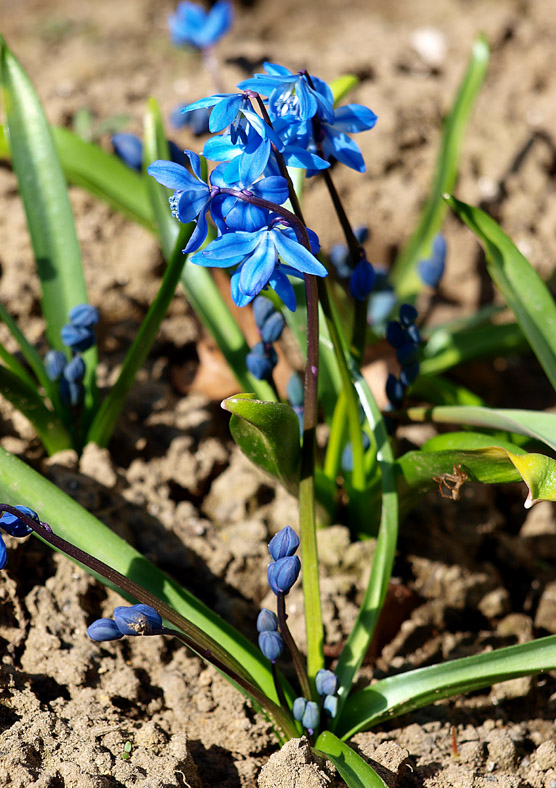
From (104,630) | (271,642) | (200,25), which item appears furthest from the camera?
(200,25)

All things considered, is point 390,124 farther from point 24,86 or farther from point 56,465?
point 56,465

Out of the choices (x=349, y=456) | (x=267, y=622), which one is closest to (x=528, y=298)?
(x=349, y=456)

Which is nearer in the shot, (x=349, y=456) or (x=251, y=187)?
(x=251, y=187)

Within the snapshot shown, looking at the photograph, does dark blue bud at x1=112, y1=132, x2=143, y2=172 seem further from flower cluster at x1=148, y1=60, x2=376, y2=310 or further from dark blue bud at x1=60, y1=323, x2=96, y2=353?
flower cluster at x1=148, y1=60, x2=376, y2=310

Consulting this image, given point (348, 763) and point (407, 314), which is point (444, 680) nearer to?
point (348, 763)

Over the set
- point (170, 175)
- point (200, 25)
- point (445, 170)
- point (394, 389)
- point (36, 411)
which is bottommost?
point (170, 175)

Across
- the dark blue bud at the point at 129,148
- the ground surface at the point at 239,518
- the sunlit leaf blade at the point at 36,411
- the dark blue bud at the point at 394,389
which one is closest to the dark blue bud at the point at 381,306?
the ground surface at the point at 239,518
